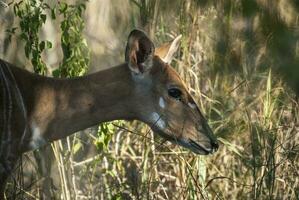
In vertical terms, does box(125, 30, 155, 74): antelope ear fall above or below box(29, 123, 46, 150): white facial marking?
above

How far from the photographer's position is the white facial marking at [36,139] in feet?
14.9

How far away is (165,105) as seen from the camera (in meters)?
4.92

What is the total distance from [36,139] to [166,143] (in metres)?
1.68

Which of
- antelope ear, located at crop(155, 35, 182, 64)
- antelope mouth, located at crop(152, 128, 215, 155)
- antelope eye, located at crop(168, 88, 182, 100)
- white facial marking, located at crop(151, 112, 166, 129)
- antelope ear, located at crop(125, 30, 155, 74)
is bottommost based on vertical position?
antelope mouth, located at crop(152, 128, 215, 155)

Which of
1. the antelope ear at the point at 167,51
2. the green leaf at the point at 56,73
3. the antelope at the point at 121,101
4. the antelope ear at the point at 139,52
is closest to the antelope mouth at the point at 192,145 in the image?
the antelope at the point at 121,101

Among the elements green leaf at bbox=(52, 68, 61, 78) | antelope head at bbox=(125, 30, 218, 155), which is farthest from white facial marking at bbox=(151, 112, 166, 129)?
green leaf at bbox=(52, 68, 61, 78)

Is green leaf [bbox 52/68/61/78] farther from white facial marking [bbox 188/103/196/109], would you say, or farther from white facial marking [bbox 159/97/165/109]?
white facial marking [bbox 188/103/196/109]

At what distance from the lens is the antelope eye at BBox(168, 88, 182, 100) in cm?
493

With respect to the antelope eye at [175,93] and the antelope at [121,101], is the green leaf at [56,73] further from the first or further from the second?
the antelope eye at [175,93]

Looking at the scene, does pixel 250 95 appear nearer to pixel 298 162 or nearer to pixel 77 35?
pixel 298 162

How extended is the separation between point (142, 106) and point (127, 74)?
0.77ft

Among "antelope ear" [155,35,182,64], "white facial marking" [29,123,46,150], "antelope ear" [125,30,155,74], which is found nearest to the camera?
"white facial marking" [29,123,46,150]

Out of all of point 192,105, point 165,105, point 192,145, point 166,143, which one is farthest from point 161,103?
point 166,143

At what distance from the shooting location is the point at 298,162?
557cm
